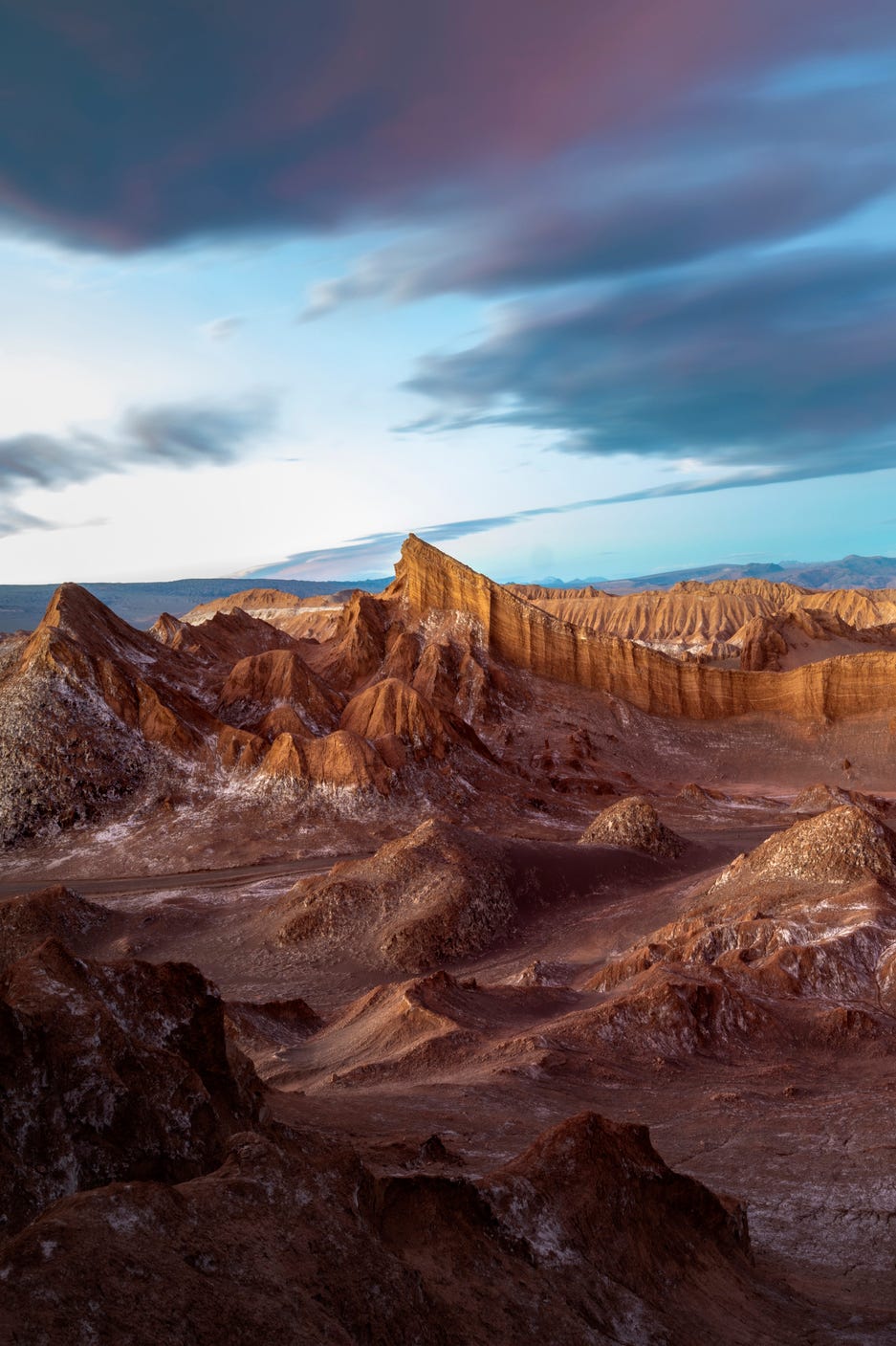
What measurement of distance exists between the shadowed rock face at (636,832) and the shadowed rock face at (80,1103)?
99.3 feet

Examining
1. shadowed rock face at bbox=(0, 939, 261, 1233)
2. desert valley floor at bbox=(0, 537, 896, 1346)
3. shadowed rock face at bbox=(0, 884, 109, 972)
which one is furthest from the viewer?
shadowed rock face at bbox=(0, 884, 109, 972)

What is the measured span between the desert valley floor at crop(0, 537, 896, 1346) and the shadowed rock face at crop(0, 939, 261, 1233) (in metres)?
0.03

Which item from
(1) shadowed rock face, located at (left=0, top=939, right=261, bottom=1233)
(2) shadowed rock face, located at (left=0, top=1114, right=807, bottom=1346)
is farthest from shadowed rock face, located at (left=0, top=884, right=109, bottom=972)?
(2) shadowed rock face, located at (left=0, top=1114, right=807, bottom=1346)

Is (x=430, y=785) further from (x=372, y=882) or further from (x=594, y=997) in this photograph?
(x=594, y=997)

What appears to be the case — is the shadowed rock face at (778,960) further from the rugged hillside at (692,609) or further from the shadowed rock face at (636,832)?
the rugged hillside at (692,609)

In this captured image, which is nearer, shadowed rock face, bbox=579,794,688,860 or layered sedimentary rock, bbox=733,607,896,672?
shadowed rock face, bbox=579,794,688,860

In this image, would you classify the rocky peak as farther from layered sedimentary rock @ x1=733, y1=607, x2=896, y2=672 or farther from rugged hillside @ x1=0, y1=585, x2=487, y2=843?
layered sedimentary rock @ x1=733, y1=607, x2=896, y2=672

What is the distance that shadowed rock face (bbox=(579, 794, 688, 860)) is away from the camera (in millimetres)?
39000

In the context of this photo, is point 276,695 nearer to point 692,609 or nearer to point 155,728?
point 155,728

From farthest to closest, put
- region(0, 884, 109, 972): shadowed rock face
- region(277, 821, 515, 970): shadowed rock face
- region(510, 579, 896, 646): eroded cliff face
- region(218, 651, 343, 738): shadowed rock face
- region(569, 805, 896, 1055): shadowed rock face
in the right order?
region(510, 579, 896, 646): eroded cliff face → region(218, 651, 343, 738): shadowed rock face → region(277, 821, 515, 970): shadowed rock face → region(0, 884, 109, 972): shadowed rock face → region(569, 805, 896, 1055): shadowed rock face

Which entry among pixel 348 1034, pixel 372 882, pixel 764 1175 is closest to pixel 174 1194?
pixel 764 1175

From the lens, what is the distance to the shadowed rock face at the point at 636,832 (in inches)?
1535

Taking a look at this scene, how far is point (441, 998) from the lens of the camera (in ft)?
71.5

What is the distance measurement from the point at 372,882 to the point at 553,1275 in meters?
25.7
